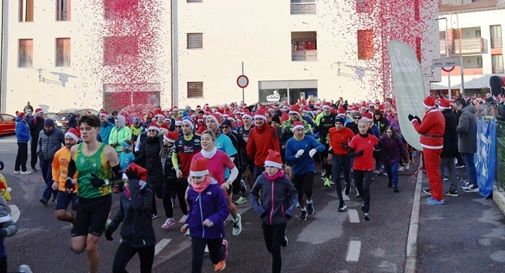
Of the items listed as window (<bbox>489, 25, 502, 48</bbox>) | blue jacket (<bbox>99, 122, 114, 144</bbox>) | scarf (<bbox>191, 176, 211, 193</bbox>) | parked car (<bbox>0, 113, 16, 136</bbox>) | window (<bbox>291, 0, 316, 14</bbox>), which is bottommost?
scarf (<bbox>191, 176, 211, 193</bbox>)

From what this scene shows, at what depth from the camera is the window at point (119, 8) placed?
32.4 m

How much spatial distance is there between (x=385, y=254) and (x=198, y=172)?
2.98 metres

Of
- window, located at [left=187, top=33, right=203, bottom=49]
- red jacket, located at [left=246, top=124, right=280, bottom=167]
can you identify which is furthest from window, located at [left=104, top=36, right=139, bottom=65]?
red jacket, located at [left=246, top=124, right=280, bottom=167]

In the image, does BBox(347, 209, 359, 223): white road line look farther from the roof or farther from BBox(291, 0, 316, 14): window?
the roof

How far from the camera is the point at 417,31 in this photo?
26734mm

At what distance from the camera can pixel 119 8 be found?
32.9 meters

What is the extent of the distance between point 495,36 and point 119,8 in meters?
39.7

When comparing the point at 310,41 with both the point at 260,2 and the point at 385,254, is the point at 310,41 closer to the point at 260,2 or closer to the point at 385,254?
the point at 260,2

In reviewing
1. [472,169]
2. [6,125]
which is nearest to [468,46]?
[6,125]

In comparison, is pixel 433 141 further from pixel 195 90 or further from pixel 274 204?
pixel 195 90

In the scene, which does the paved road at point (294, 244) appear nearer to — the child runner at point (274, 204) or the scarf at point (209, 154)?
the child runner at point (274, 204)

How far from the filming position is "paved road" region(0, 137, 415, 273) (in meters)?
6.92

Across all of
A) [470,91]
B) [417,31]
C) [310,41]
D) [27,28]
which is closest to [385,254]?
[417,31]

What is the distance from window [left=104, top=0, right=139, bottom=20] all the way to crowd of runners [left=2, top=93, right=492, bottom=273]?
55.6 feet
